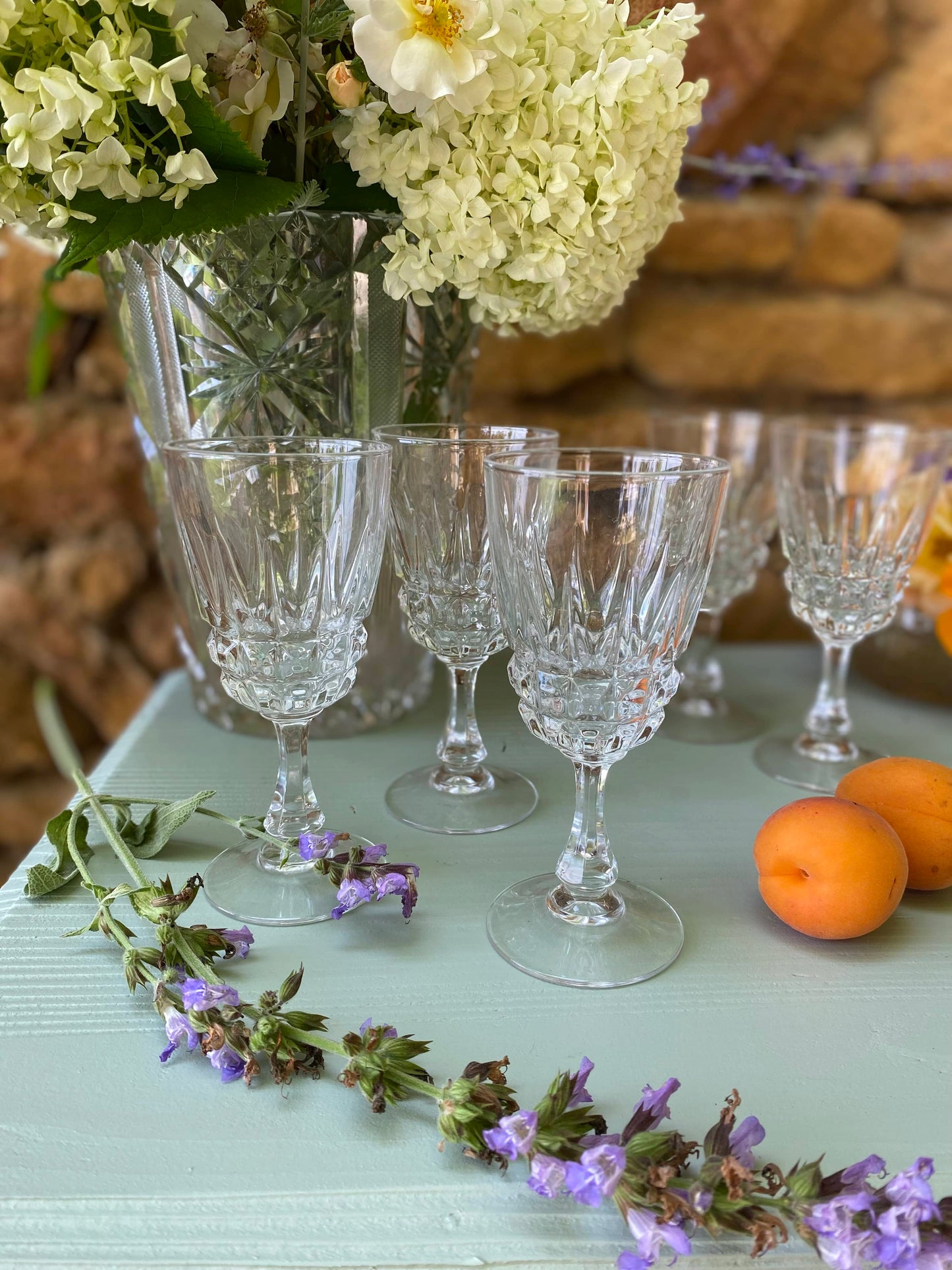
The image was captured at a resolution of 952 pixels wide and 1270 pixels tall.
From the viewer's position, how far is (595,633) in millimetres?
492

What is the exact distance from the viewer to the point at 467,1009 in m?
0.45

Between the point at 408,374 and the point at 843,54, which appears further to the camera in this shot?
the point at 843,54

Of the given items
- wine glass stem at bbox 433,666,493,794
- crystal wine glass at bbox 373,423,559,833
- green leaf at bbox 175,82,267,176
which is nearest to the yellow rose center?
green leaf at bbox 175,82,267,176

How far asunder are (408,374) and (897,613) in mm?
496

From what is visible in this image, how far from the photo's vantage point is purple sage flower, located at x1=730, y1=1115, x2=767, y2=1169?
0.34 m

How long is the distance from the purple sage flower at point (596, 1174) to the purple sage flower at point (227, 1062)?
5.8 inches

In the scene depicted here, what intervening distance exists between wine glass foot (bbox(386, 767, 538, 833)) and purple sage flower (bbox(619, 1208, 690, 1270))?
321mm

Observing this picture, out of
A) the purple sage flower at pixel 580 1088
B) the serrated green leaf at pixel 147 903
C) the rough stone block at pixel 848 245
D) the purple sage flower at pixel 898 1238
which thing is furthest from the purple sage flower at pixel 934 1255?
the rough stone block at pixel 848 245

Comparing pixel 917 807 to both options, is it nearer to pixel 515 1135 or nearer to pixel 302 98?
pixel 515 1135

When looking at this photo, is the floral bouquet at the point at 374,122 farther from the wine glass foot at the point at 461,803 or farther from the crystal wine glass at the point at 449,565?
the wine glass foot at the point at 461,803

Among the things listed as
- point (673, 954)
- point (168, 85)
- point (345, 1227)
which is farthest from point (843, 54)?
point (345, 1227)

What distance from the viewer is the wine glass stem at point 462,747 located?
692 millimetres

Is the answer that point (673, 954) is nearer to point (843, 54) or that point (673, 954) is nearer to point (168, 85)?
point (168, 85)

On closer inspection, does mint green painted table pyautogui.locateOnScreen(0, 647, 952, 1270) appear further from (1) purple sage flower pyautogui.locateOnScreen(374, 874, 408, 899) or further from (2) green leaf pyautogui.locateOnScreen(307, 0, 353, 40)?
(2) green leaf pyautogui.locateOnScreen(307, 0, 353, 40)
